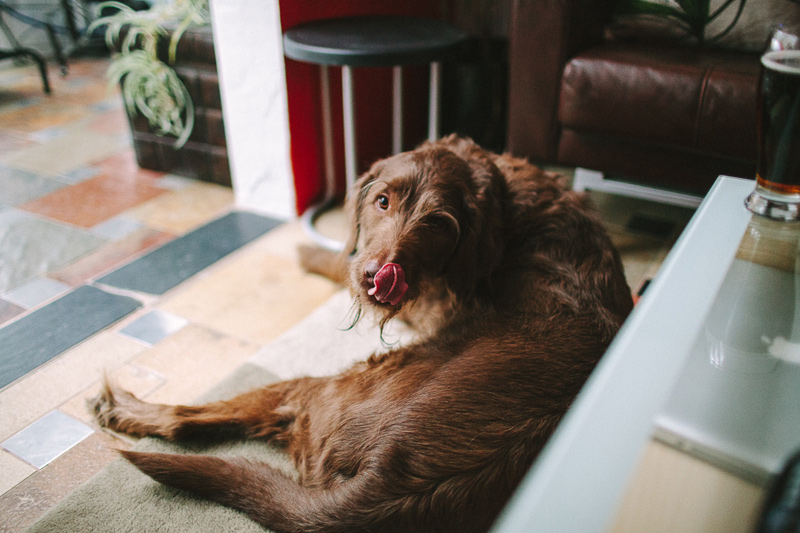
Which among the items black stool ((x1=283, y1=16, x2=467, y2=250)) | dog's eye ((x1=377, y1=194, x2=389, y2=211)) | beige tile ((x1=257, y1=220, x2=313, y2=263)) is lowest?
beige tile ((x1=257, y1=220, x2=313, y2=263))

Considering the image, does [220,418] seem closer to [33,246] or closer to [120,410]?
[120,410]

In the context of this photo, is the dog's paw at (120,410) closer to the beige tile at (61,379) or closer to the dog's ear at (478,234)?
the beige tile at (61,379)

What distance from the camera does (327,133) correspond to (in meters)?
2.33

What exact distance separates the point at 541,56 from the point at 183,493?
5.90 feet

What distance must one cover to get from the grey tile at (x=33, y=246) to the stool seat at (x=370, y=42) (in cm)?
109

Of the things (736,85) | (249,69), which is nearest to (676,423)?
(736,85)

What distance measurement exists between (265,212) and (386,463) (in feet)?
5.77

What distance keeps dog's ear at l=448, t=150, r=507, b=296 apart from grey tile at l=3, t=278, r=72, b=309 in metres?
1.37

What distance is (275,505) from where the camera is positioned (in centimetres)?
88

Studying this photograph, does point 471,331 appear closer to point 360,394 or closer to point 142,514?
point 360,394

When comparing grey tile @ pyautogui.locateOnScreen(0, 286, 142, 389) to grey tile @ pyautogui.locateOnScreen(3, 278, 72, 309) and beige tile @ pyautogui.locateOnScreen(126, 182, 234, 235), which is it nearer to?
grey tile @ pyautogui.locateOnScreen(3, 278, 72, 309)

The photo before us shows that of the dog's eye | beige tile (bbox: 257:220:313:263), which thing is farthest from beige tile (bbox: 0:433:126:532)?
beige tile (bbox: 257:220:313:263)

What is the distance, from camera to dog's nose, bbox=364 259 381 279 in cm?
105

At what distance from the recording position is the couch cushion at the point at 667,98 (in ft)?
5.76
